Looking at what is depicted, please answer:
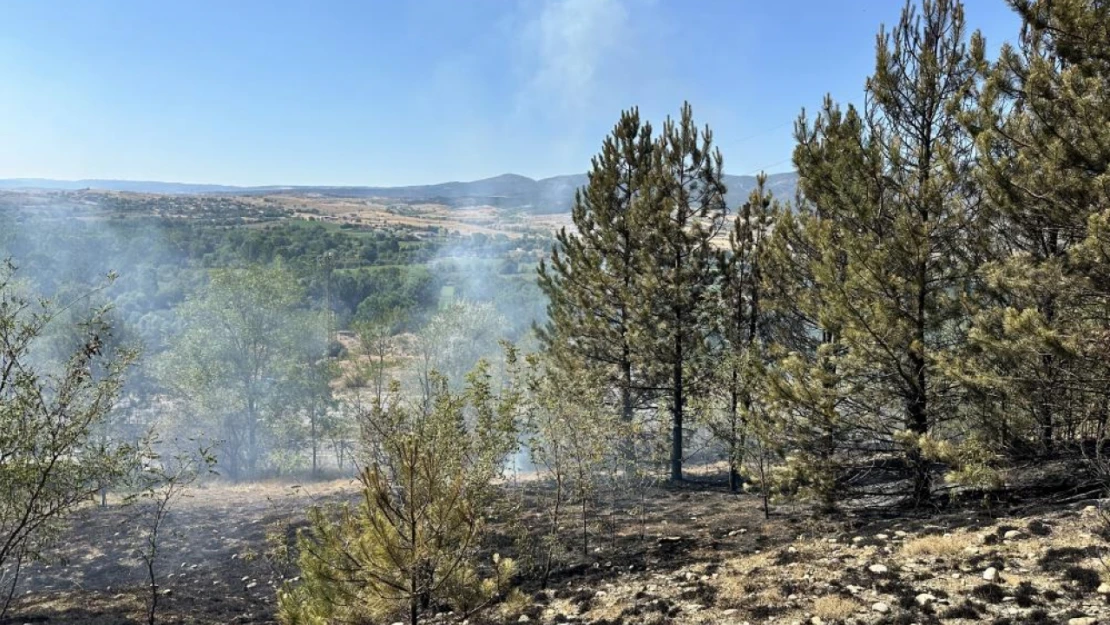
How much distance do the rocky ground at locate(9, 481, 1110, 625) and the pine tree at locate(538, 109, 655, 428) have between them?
376 cm

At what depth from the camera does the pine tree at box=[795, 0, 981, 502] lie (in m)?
8.84

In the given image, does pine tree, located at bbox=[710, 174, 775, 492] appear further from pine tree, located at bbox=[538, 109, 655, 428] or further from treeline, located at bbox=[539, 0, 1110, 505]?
pine tree, located at bbox=[538, 109, 655, 428]

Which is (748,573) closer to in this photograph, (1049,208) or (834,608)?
(834,608)

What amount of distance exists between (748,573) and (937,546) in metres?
2.51

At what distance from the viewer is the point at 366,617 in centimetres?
618

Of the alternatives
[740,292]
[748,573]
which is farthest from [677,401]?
[748,573]

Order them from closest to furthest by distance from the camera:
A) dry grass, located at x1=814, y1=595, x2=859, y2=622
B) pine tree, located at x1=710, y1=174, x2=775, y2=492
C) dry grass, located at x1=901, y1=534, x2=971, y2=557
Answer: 1. dry grass, located at x1=814, y1=595, x2=859, y2=622
2. dry grass, located at x1=901, y1=534, x2=971, y2=557
3. pine tree, located at x1=710, y1=174, x2=775, y2=492

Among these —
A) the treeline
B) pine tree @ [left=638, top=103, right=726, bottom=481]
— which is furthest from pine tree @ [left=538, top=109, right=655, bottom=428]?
the treeline

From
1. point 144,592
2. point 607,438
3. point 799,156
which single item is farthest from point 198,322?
point 799,156

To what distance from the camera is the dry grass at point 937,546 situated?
313 inches

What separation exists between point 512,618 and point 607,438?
425 centimetres

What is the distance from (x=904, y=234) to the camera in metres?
8.83

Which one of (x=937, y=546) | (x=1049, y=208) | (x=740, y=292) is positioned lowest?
(x=937, y=546)

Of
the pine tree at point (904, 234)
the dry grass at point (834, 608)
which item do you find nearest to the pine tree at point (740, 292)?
the pine tree at point (904, 234)
